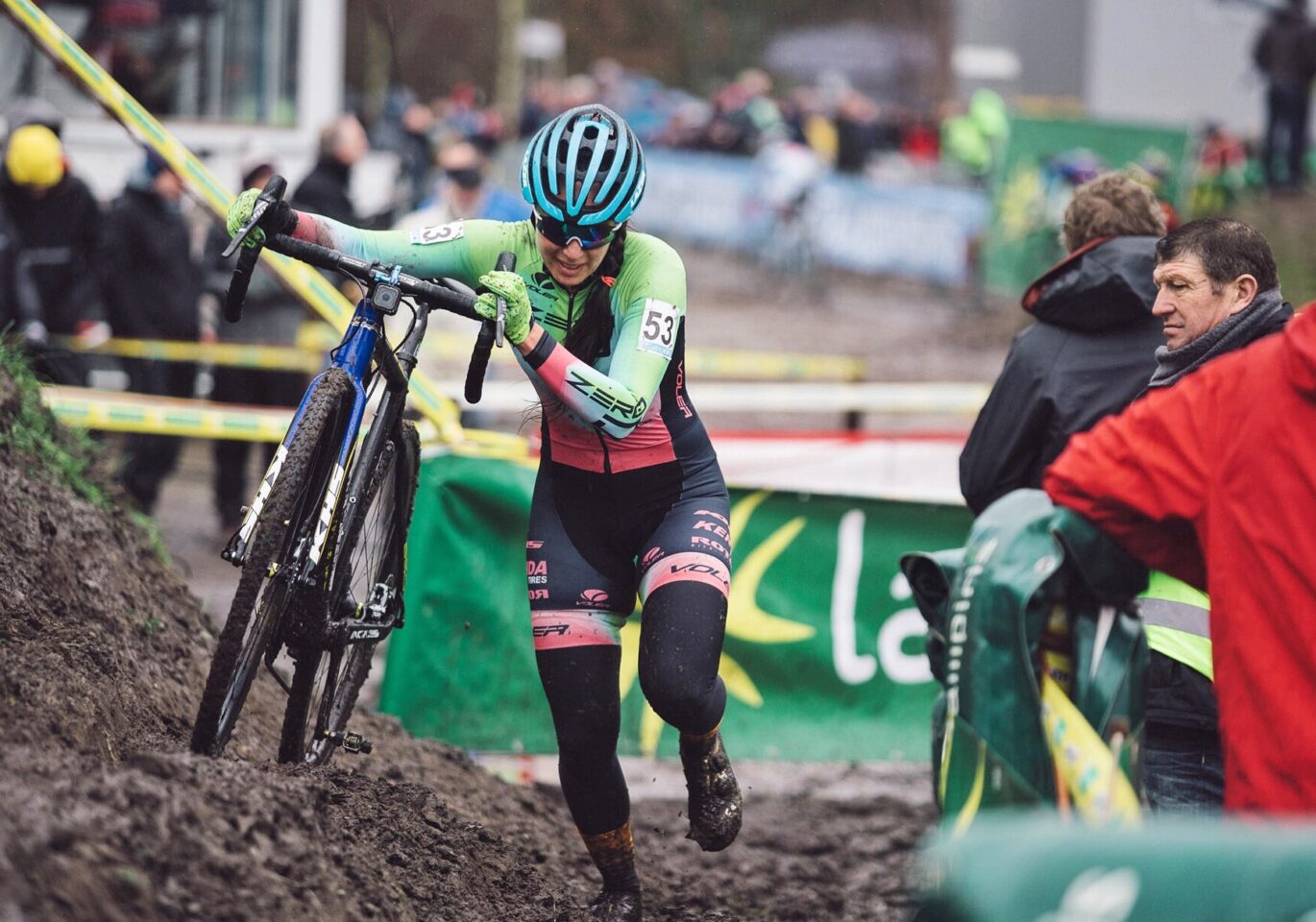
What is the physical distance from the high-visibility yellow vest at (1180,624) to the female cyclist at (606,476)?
1.23m

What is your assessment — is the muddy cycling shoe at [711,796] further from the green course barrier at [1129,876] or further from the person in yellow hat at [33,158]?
the person in yellow hat at [33,158]

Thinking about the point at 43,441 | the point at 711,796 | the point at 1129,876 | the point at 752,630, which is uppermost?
the point at 1129,876

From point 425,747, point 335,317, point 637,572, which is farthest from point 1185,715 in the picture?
point 335,317

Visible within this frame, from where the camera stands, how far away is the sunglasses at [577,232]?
4.58 m

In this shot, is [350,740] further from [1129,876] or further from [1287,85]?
[1287,85]

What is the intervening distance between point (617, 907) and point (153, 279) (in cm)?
738

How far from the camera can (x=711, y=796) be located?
195 inches

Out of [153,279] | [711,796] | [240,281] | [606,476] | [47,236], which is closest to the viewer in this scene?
[240,281]

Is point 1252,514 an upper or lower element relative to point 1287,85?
lower

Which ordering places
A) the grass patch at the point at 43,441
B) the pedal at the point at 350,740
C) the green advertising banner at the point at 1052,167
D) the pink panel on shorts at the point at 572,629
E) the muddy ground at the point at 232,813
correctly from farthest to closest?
the green advertising banner at the point at 1052,167, the grass patch at the point at 43,441, the pedal at the point at 350,740, the pink panel on shorts at the point at 572,629, the muddy ground at the point at 232,813

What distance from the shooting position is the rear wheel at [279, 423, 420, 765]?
15.5ft

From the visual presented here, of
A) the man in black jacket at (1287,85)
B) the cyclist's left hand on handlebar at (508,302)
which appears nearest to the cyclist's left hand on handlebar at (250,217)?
the cyclist's left hand on handlebar at (508,302)

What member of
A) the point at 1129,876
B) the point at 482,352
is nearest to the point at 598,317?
the point at 482,352

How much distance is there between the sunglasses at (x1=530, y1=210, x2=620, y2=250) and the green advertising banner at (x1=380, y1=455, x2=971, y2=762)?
2.30 metres
